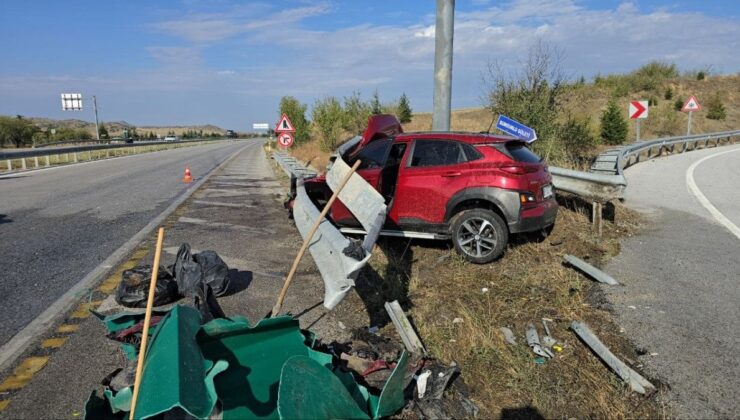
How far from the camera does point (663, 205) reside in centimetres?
1052

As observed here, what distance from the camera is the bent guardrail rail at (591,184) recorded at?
24.5 ft

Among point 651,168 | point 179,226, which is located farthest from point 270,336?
point 651,168

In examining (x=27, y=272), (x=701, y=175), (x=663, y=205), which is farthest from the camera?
(x=701, y=175)

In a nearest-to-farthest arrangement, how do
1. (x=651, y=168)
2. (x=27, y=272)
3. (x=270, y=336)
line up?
(x=270, y=336)
(x=27, y=272)
(x=651, y=168)

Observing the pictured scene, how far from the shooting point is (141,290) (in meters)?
5.07

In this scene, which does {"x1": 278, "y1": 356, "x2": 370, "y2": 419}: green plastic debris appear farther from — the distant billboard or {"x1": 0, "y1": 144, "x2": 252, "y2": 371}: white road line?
the distant billboard

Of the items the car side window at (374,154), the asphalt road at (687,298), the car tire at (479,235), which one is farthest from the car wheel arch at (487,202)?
the asphalt road at (687,298)

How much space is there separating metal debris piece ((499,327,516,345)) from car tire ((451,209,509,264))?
6.52ft

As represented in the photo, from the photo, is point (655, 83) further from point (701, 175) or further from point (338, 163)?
point (338, 163)

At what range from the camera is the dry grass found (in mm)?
3369

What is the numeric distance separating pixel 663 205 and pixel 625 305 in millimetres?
6561

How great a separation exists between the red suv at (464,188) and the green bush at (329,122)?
801 inches

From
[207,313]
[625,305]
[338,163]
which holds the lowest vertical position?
[625,305]

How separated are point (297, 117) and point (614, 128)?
2044 cm
